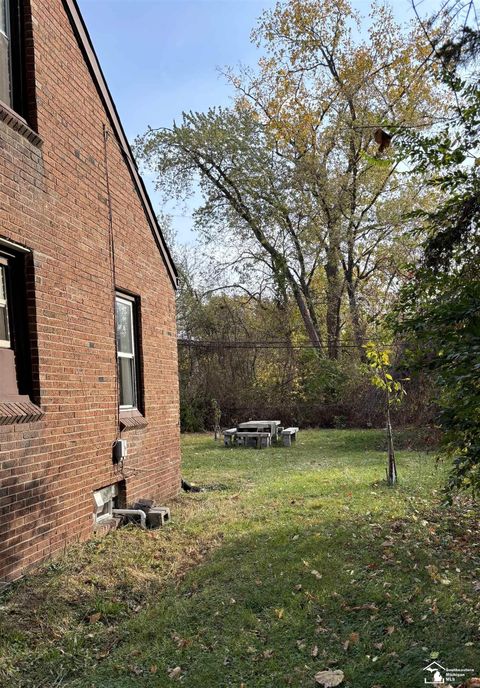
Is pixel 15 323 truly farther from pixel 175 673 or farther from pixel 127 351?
pixel 175 673

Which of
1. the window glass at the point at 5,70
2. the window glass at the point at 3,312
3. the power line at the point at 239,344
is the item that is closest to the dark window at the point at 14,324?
the window glass at the point at 3,312

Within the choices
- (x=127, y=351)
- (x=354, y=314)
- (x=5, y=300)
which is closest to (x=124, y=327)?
(x=127, y=351)

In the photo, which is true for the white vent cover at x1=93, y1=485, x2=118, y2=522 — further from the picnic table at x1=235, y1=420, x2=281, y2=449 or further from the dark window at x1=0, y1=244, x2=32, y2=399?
the picnic table at x1=235, y1=420, x2=281, y2=449

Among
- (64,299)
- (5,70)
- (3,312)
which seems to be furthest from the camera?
(64,299)

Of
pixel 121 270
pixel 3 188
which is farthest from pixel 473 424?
pixel 121 270

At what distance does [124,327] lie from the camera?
7203mm

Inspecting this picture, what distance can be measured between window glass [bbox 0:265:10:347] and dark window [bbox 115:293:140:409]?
87.3 inches

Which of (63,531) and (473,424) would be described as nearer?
(473,424)

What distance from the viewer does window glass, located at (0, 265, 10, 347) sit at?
467 centimetres

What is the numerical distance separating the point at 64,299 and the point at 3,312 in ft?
2.57

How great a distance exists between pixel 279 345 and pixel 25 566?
60.4ft

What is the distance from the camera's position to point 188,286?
85.6 feet

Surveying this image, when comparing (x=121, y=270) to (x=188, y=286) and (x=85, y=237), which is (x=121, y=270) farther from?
(x=188, y=286)

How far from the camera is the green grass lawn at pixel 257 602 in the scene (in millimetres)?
3236
